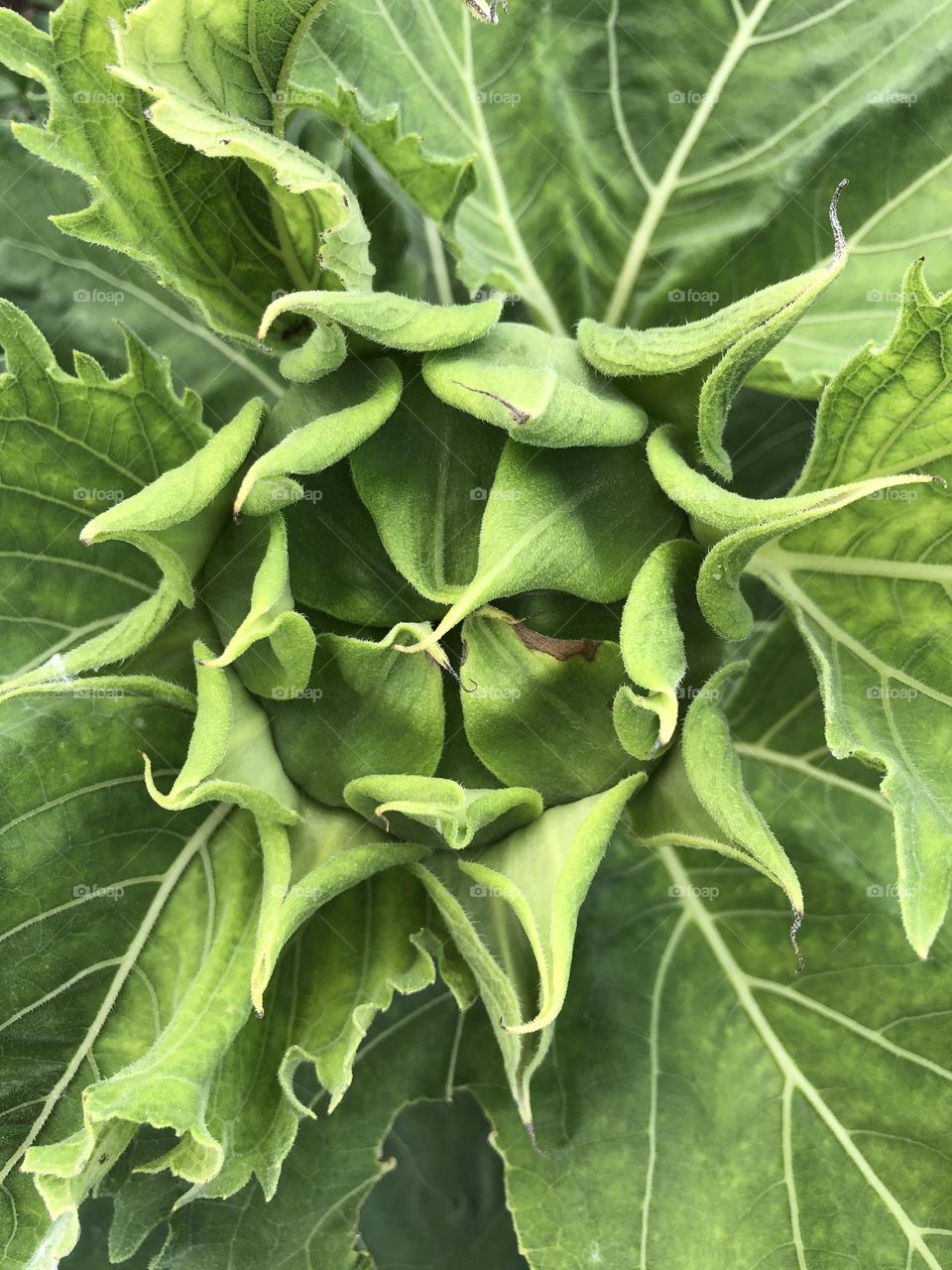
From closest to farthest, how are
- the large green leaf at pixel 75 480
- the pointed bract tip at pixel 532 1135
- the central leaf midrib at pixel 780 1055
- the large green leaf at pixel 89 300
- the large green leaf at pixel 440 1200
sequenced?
the pointed bract tip at pixel 532 1135 < the large green leaf at pixel 75 480 < the central leaf midrib at pixel 780 1055 < the large green leaf at pixel 89 300 < the large green leaf at pixel 440 1200

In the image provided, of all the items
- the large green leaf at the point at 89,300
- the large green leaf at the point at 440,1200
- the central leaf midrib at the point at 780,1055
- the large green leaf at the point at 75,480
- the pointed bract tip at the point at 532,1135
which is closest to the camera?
the pointed bract tip at the point at 532,1135

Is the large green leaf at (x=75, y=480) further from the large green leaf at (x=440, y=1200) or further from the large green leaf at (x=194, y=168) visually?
the large green leaf at (x=440, y=1200)

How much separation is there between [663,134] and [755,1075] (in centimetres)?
133

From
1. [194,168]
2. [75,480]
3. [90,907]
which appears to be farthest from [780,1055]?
[194,168]

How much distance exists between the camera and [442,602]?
4.24 ft

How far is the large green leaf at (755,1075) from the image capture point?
1.73 meters

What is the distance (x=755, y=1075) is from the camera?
1.81 m

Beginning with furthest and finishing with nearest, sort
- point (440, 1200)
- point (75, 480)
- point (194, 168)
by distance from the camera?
point (440, 1200) → point (75, 480) → point (194, 168)

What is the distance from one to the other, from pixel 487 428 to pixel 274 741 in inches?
16.7

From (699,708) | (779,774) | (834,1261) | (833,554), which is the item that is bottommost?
(834,1261)

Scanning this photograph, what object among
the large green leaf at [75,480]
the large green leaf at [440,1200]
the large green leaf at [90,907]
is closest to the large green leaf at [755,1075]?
the large green leaf at [440,1200]

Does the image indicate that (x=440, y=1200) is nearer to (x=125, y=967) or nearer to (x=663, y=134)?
(x=125, y=967)

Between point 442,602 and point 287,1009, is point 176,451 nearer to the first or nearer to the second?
point 442,602

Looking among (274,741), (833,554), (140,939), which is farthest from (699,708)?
(140,939)
